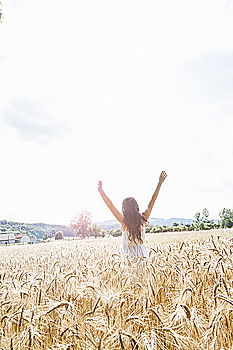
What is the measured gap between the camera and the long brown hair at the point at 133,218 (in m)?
5.70

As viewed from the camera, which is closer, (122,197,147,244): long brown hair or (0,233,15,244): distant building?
(122,197,147,244): long brown hair

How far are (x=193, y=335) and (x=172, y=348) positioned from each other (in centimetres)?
17

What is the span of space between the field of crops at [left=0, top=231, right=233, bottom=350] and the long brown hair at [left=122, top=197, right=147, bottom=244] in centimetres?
133

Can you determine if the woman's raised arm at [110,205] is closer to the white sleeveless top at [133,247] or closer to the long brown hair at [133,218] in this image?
the long brown hair at [133,218]

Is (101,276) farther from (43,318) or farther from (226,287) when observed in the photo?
(226,287)

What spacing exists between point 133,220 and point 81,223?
110734 mm

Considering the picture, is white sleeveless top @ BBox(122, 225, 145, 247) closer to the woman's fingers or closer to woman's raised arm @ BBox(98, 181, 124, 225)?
woman's raised arm @ BBox(98, 181, 124, 225)

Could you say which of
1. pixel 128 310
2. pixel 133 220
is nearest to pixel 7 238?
pixel 133 220

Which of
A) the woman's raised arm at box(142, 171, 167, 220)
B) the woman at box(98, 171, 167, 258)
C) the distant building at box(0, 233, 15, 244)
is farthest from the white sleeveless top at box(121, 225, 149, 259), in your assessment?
the distant building at box(0, 233, 15, 244)

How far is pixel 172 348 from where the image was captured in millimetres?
1934

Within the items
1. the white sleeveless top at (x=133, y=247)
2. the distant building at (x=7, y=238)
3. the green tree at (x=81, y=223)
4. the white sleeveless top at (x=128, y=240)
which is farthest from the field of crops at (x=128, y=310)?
the green tree at (x=81, y=223)

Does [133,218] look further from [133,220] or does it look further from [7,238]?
[7,238]

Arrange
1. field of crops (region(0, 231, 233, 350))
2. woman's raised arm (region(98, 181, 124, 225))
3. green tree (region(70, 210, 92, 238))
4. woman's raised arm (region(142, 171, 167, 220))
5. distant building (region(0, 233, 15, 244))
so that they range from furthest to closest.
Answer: green tree (region(70, 210, 92, 238))
distant building (region(0, 233, 15, 244))
woman's raised arm (region(98, 181, 124, 225))
woman's raised arm (region(142, 171, 167, 220))
field of crops (region(0, 231, 233, 350))

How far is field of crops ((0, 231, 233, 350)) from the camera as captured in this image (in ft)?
6.30
